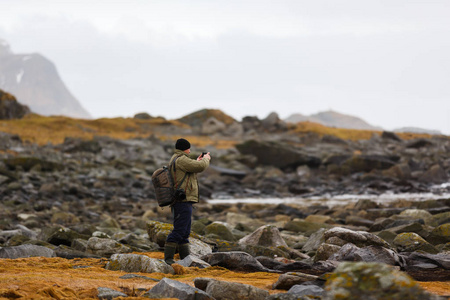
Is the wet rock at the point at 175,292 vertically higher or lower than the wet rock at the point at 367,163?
lower

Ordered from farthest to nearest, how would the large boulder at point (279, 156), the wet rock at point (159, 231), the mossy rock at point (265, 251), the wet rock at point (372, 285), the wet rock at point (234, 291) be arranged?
1. the large boulder at point (279, 156)
2. the wet rock at point (159, 231)
3. the mossy rock at point (265, 251)
4. the wet rock at point (234, 291)
5. the wet rock at point (372, 285)

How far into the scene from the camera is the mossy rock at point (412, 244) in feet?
28.4

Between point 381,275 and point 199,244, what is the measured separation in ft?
17.9

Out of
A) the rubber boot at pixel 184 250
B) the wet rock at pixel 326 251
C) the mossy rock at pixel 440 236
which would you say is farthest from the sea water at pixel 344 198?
the rubber boot at pixel 184 250

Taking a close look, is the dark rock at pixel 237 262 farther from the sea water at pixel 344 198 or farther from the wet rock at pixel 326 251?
the sea water at pixel 344 198

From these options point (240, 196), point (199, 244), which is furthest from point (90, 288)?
point (240, 196)

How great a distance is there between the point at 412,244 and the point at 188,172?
448 cm

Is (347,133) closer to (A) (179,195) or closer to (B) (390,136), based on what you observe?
(B) (390,136)

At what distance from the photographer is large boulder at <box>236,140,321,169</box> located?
37.4 m

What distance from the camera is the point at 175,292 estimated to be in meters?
5.40

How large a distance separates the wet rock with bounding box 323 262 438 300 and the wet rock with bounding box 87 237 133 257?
615 cm

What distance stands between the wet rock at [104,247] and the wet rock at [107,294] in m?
3.59

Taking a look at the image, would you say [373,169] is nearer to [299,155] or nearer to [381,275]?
[299,155]

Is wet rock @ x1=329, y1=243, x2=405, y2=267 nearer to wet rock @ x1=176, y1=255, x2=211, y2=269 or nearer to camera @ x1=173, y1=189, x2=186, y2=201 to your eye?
wet rock @ x1=176, y1=255, x2=211, y2=269
